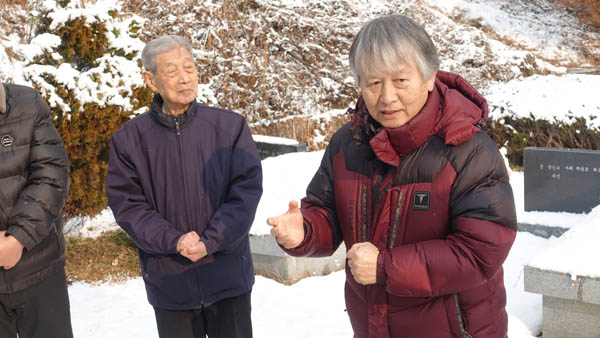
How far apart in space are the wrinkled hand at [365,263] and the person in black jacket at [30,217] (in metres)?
1.63

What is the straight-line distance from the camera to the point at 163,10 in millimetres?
10328

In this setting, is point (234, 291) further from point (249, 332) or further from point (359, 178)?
point (359, 178)

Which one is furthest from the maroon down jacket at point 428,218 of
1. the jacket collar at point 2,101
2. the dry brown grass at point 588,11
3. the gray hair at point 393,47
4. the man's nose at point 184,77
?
the dry brown grass at point 588,11

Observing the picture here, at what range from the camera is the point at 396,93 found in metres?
1.76

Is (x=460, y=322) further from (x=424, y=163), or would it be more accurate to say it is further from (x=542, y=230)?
(x=542, y=230)

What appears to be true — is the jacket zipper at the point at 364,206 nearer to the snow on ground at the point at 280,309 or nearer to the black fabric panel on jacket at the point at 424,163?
the black fabric panel on jacket at the point at 424,163

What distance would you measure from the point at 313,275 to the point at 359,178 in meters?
3.22

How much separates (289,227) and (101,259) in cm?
412

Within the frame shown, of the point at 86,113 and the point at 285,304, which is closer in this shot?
the point at 285,304

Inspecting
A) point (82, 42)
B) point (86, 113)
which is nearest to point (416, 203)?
point (86, 113)

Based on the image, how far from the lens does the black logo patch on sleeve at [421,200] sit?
179 centimetres

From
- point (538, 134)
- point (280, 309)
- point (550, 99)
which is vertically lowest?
point (280, 309)

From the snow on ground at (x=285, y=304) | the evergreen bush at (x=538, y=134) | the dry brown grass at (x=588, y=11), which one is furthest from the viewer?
the dry brown grass at (x=588, y=11)

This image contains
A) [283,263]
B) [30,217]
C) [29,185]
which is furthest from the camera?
[283,263]
